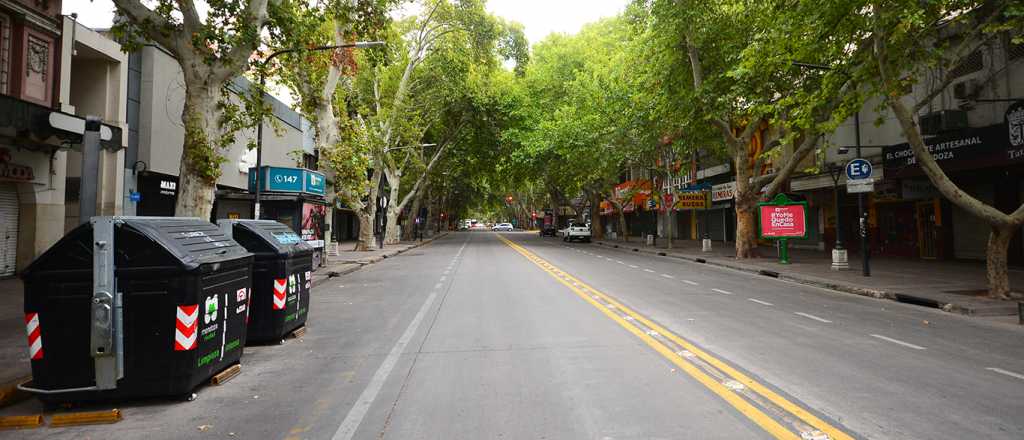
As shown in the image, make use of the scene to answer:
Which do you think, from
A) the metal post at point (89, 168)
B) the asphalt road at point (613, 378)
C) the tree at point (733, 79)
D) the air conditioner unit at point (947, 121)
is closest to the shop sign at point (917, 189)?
the air conditioner unit at point (947, 121)

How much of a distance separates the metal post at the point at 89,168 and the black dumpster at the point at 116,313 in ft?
2.88

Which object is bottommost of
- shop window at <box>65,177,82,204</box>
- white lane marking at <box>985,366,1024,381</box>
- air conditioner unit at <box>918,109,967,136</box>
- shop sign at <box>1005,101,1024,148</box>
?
white lane marking at <box>985,366,1024,381</box>

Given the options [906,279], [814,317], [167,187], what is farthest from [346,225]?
[814,317]

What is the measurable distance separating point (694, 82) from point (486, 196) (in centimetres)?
5599

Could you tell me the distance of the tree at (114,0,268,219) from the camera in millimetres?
10078

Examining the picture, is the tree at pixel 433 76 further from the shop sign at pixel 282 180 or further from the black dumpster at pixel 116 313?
the black dumpster at pixel 116 313

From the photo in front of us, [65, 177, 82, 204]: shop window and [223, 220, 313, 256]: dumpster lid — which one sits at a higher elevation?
[65, 177, 82, 204]: shop window

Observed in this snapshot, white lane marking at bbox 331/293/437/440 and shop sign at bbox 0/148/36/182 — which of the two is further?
shop sign at bbox 0/148/36/182

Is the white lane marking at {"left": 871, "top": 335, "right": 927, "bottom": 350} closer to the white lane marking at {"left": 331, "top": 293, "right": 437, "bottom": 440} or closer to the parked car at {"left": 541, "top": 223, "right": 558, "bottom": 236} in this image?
the white lane marking at {"left": 331, "top": 293, "right": 437, "bottom": 440}

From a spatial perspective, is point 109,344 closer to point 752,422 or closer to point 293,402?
point 293,402

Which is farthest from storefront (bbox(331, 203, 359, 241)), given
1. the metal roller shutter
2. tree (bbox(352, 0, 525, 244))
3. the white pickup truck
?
the metal roller shutter

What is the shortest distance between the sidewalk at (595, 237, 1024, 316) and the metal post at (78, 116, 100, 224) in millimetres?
14352

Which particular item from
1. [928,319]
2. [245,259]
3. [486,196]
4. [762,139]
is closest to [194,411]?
[245,259]

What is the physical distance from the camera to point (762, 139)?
104 feet
